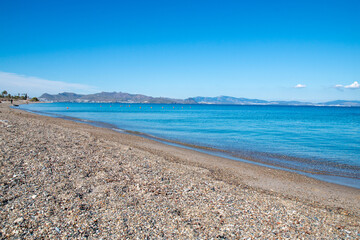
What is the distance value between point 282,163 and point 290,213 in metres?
10.5

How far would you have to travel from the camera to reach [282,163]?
679 inches

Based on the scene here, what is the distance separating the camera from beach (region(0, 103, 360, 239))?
604 cm

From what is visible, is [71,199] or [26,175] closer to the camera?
[71,199]

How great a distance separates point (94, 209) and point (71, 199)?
102 centimetres

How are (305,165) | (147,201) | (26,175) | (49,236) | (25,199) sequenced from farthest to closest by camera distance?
(305,165) < (26,175) < (147,201) < (25,199) < (49,236)

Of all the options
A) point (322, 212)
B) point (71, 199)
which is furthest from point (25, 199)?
point (322, 212)

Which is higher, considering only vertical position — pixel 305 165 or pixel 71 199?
pixel 71 199

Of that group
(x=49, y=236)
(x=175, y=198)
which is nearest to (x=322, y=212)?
(x=175, y=198)

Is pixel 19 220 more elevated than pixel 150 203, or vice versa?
pixel 19 220

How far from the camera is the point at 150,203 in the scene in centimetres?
755

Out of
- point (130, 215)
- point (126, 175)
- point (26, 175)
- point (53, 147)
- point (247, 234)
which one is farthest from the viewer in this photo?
point (53, 147)

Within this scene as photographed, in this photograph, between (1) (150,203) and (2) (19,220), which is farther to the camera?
(1) (150,203)

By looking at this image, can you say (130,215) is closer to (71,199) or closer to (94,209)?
(94,209)

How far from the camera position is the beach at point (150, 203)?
6.04 m
